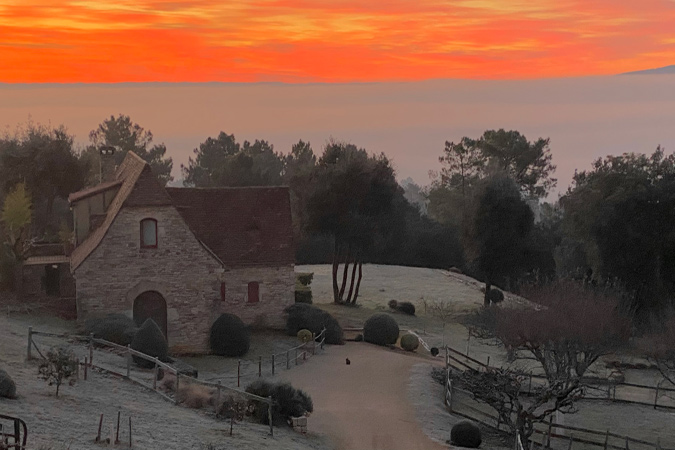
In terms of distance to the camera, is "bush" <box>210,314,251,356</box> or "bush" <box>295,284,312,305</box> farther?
"bush" <box>295,284,312,305</box>

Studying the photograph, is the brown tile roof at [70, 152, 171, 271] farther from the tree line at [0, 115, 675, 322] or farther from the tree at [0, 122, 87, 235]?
the tree at [0, 122, 87, 235]

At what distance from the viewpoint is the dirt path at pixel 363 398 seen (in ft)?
105

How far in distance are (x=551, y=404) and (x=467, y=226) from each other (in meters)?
28.5

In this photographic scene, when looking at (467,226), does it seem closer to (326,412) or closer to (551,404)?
(551,404)

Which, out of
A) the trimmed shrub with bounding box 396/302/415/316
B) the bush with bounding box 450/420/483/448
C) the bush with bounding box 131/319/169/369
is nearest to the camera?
the bush with bounding box 450/420/483/448

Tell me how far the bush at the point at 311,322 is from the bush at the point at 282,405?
16229mm

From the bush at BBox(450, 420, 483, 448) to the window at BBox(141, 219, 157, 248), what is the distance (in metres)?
19.0

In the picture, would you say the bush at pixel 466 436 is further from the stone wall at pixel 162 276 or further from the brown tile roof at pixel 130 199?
the brown tile roof at pixel 130 199

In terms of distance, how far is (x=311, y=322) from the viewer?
163 feet

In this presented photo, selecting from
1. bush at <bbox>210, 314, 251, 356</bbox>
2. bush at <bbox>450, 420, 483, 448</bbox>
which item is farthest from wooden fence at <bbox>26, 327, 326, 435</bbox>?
bush at <bbox>450, 420, 483, 448</bbox>

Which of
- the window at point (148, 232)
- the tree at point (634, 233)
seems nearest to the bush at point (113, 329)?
the window at point (148, 232)

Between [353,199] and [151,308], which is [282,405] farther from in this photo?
[353,199]

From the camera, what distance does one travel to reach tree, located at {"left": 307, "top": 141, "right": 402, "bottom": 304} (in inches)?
2494

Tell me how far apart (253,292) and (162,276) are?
6.64m
